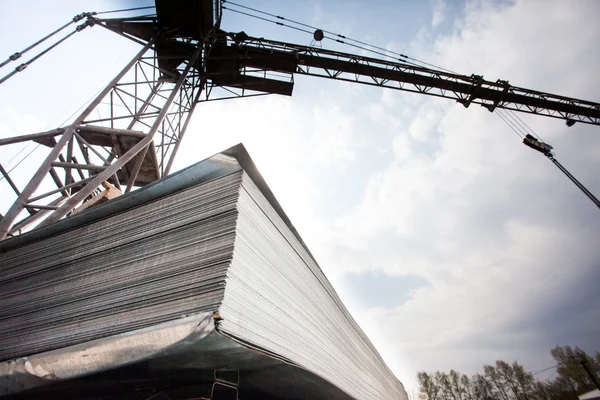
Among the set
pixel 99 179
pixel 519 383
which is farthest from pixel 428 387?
pixel 99 179

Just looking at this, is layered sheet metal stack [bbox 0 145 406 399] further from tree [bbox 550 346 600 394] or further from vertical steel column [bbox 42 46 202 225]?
tree [bbox 550 346 600 394]

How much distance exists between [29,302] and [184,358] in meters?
0.99

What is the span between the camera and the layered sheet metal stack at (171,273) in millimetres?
917

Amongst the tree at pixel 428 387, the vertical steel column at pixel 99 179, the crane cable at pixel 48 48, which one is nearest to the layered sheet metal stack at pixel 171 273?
the vertical steel column at pixel 99 179

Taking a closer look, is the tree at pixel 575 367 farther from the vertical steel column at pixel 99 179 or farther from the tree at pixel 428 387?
the vertical steel column at pixel 99 179

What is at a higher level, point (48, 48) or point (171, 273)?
point (48, 48)

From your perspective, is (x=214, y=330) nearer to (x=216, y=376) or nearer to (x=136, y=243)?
(x=216, y=376)

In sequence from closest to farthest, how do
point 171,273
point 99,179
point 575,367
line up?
point 171,273 → point 99,179 → point 575,367

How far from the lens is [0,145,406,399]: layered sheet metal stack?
3.01 ft

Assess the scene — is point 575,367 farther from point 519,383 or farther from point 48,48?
point 48,48

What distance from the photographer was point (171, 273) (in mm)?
1005

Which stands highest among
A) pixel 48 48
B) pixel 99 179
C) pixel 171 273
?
pixel 48 48

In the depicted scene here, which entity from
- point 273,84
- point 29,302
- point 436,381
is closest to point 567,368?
point 436,381

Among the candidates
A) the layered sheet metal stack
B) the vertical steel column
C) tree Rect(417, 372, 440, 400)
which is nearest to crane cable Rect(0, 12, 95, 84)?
the vertical steel column
